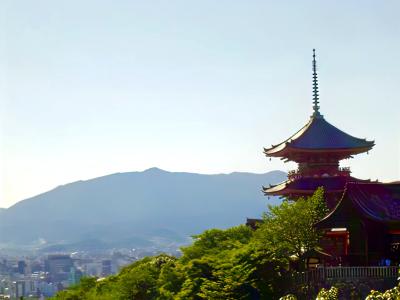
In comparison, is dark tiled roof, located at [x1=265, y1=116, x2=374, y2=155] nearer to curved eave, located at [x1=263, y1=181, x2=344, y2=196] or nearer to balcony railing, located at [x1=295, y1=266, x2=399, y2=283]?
curved eave, located at [x1=263, y1=181, x2=344, y2=196]

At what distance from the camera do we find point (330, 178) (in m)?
58.0

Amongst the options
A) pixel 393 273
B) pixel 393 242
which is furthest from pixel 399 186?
pixel 393 273

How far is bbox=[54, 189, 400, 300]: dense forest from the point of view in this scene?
40.8 metres

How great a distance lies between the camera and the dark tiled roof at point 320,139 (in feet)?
196

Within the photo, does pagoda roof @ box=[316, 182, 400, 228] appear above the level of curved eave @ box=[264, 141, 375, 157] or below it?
below

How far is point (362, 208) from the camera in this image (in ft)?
140

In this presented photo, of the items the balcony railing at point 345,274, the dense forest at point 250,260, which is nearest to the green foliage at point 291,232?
the dense forest at point 250,260

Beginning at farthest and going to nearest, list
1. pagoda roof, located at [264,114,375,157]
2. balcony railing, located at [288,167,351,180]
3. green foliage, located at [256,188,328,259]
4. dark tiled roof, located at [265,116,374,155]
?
dark tiled roof, located at [265,116,374,155] < pagoda roof, located at [264,114,375,157] < balcony railing, located at [288,167,351,180] < green foliage, located at [256,188,328,259]

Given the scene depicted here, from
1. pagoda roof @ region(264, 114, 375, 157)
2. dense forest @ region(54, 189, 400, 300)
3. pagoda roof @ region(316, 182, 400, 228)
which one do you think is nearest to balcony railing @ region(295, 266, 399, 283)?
dense forest @ region(54, 189, 400, 300)

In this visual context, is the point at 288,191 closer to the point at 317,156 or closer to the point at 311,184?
the point at 311,184

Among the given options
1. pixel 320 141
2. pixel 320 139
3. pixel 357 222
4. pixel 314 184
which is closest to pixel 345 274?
pixel 357 222

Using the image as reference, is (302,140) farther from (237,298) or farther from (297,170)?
(237,298)

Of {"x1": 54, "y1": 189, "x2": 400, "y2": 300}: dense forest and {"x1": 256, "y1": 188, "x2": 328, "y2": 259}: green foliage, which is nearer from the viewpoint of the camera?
{"x1": 54, "y1": 189, "x2": 400, "y2": 300}: dense forest

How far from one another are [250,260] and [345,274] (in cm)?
518
